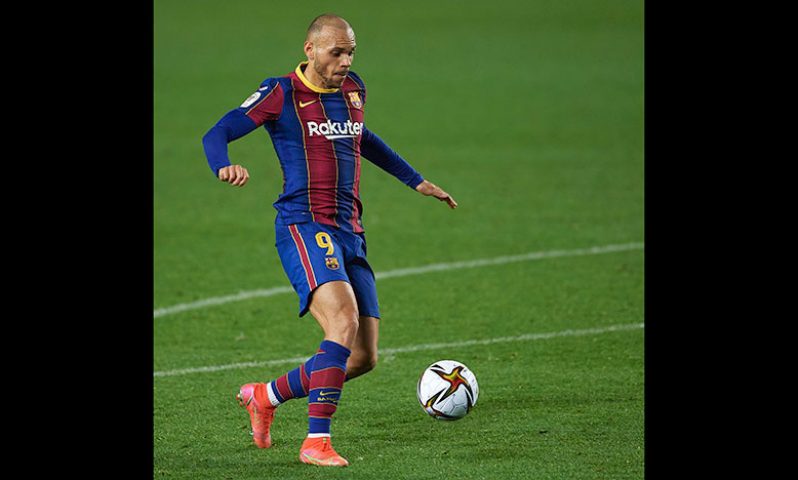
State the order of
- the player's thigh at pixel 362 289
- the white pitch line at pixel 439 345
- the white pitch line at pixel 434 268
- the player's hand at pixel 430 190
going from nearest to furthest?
the player's thigh at pixel 362 289 < the player's hand at pixel 430 190 < the white pitch line at pixel 439 345 < the white pitch line at pixel 434 268

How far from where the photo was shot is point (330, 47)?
7324 mm

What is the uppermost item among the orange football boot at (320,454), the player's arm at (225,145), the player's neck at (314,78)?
the player's neck at (314,78)

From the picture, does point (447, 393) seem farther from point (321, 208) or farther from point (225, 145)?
point (225, 145)

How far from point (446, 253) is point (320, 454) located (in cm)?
663

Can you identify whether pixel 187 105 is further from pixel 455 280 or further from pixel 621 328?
pixel 621 328

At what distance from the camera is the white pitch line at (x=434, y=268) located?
1140 centimetres

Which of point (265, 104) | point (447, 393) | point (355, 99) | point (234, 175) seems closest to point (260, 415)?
point (447, 393)

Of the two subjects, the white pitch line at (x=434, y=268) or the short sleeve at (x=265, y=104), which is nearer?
the short sleeve at (x=265, y=104)

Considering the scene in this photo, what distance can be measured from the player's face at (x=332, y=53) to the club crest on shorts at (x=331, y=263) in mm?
943

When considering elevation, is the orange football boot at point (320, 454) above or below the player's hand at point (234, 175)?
below

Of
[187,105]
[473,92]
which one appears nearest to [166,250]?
[187,105]

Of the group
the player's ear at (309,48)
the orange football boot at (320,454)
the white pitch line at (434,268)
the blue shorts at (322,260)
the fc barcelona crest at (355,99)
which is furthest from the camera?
the white pitch line at (434,268)

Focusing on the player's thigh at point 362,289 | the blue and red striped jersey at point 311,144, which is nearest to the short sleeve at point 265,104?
the blue and red striped jersey at point 311,144

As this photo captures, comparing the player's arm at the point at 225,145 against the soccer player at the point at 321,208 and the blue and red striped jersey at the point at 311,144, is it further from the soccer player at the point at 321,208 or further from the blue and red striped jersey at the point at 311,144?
the blue and red striped jersey at the point at 311,144
